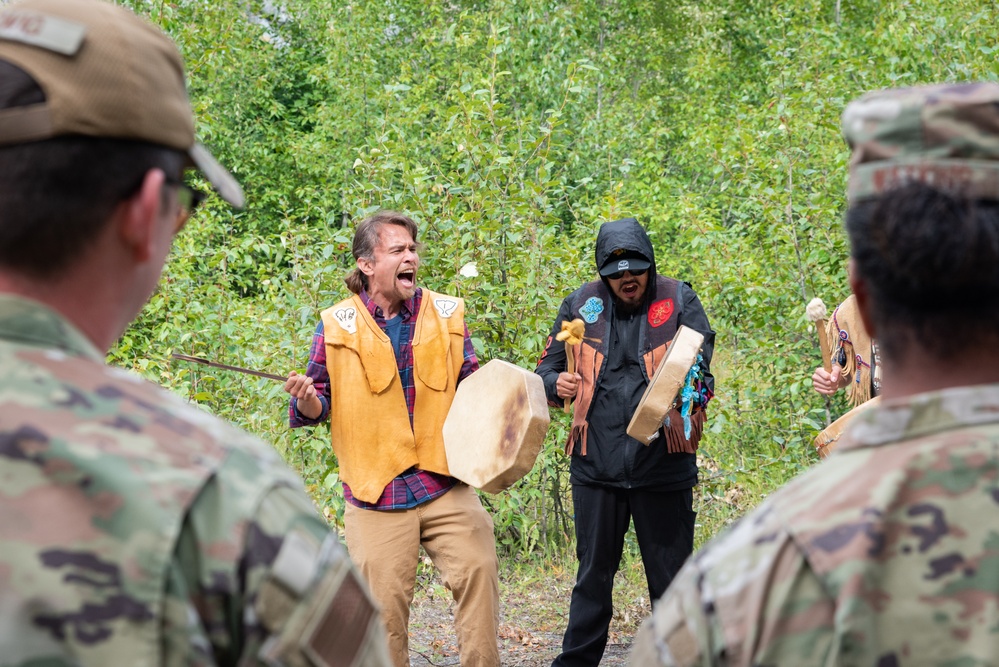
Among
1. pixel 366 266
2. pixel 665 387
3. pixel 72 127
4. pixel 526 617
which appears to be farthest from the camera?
pixel 526 617

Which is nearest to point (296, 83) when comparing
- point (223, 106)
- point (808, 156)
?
point (223, 106)

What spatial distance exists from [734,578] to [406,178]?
5.24 metres

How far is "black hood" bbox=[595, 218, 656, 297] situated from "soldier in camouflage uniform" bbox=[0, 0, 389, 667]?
374 centimetres

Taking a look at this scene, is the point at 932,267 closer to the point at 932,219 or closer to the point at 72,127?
the point at 932,219

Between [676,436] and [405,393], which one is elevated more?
[405,393]

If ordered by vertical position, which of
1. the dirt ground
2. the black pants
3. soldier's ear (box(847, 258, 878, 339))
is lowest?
the dirt ground

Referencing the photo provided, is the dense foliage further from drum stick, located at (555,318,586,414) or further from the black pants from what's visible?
the black pants

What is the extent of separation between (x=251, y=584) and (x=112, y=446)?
0.20 metres

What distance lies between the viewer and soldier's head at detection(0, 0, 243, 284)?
1.24m

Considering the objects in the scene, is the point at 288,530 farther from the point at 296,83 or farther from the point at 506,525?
the point at 296,83

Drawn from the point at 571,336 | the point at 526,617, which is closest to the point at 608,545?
the point at 571,336

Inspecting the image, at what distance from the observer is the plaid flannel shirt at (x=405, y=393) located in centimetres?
450

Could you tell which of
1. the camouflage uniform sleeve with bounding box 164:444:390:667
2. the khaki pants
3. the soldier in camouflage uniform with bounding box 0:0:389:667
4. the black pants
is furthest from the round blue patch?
the camouflage uniform sleeve with bounding box 164:444:390:667

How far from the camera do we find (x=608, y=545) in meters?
5.03
